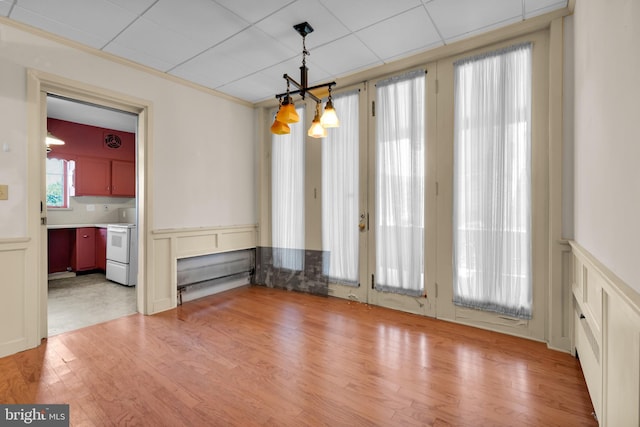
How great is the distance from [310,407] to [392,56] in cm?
329

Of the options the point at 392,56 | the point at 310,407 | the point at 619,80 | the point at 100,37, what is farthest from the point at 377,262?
the point at 100,37

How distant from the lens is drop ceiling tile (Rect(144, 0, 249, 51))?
2.36 metres

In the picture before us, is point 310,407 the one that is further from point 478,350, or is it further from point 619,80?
point 619,80

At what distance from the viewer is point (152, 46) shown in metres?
2.94

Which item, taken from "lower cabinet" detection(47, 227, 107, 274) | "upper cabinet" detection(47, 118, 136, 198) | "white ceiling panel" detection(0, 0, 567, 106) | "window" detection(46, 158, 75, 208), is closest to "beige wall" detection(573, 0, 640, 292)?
"white ceiling panel" detection(0, 0, 567, 106)

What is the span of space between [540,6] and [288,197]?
3311mm

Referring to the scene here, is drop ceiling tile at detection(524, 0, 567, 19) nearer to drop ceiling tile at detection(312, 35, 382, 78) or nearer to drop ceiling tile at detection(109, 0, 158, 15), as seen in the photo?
drop ceiling tile at detection(312, 35, 382, 78)

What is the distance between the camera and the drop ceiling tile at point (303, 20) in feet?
7.85

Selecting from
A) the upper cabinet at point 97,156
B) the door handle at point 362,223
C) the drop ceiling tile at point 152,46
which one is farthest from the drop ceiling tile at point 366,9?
the upper cabinet at point 97,156

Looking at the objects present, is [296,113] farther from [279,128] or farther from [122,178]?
[122,178]

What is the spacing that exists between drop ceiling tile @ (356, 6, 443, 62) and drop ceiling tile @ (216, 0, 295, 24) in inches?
31.3

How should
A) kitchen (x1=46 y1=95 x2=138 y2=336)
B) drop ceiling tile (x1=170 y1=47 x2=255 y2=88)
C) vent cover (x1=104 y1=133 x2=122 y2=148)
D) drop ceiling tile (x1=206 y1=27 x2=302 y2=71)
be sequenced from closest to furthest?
drop ceiling tile (x1=206 y1=27 x2=302 y2=71), drop ceiling tile (x1=170 y1=47 x2=255 y2=88), kitchen (x1=46 y1=95 x2=138 y2=336), vent cover (x1=104 y1=133 x2=122 y2=148)

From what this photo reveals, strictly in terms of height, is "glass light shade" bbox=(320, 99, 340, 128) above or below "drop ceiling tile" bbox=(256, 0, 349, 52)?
below

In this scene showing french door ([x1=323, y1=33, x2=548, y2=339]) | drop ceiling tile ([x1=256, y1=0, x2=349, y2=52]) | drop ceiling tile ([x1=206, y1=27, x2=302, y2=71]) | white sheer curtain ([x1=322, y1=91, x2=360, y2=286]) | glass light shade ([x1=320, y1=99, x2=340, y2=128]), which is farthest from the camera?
white sheer curtain ([x1=322, y1=91, x2=360, y2=286])
